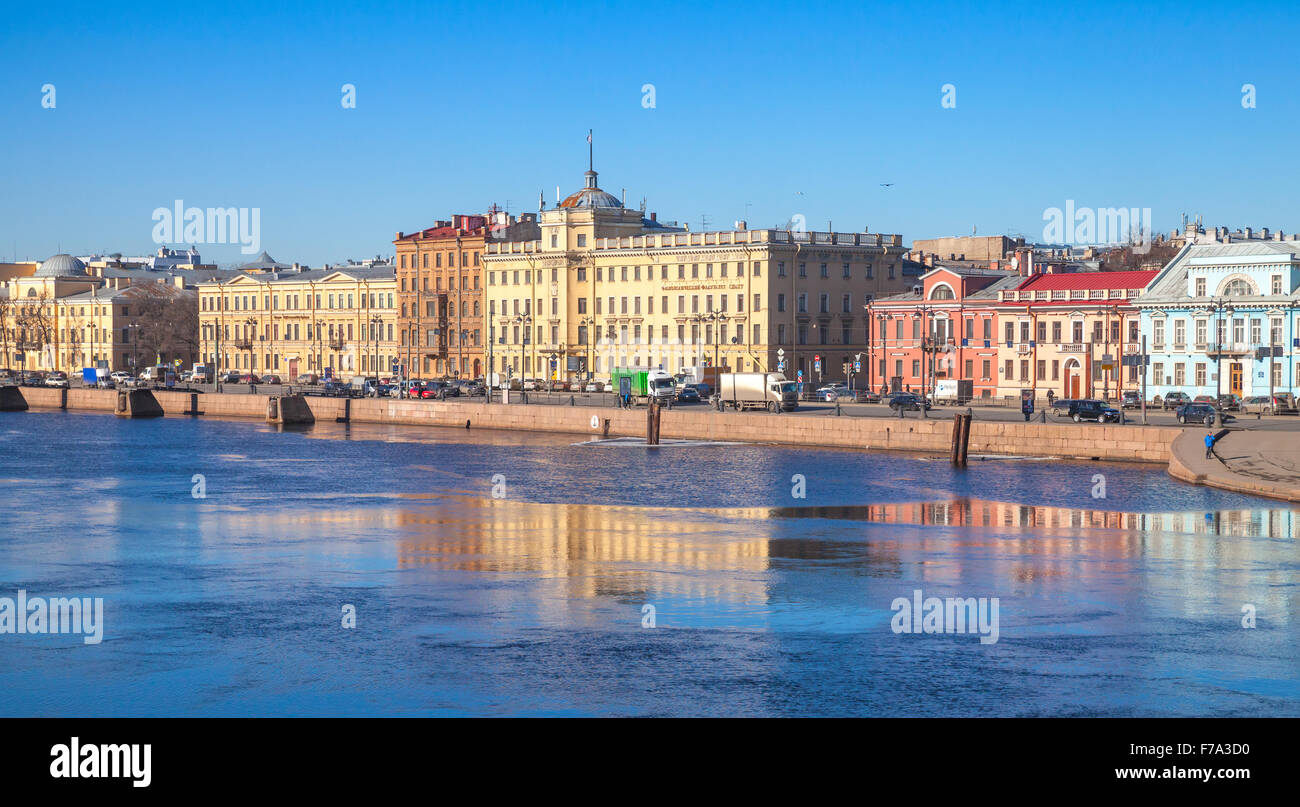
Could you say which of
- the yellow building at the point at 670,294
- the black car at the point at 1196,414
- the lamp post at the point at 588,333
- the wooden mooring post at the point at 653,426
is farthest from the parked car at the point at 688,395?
the black car at the point at 1196,414

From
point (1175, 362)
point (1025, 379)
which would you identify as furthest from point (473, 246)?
point (1175, 362)

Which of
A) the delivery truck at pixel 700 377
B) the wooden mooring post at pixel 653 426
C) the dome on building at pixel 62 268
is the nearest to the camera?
the wooden mooring post at pixel 653 426

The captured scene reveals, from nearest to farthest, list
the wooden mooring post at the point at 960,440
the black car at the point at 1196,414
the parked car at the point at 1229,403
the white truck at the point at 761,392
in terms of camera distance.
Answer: the wooden mooring post at the point at 960,440
the black car at the point at 1196,414
the parked car at the point at 1229,403
the white truck at the point at 761,392

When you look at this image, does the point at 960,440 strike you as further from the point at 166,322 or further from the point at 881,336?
the point at 166,322

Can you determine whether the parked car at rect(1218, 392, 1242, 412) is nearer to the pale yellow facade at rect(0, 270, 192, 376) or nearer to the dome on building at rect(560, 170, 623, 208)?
the dome on building at rect(560, 170, 623, 208)

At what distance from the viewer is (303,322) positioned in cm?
12331

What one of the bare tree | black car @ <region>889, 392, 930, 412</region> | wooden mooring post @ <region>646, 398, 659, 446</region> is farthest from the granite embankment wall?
the bare tree

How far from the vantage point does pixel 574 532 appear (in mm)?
34781

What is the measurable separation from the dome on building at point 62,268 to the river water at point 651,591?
108790 mm

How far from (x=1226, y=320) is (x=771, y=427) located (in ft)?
78.3

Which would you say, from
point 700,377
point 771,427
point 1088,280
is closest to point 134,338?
point 700,377

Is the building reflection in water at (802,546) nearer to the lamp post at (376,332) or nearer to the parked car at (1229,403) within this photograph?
the parked car at (1229,403)

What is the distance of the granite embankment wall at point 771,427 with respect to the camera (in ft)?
170
